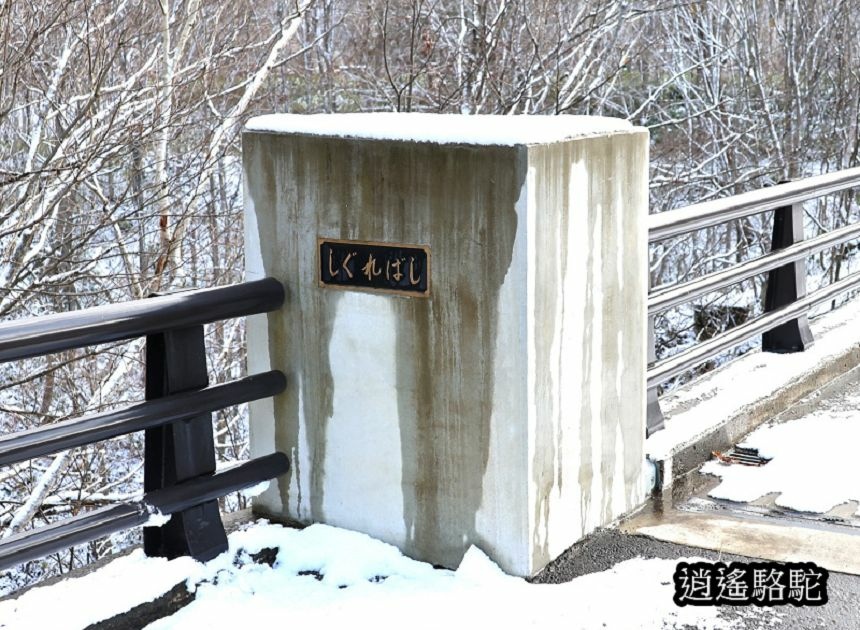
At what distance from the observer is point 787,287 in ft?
23.9

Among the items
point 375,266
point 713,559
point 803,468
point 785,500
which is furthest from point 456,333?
point 803,468

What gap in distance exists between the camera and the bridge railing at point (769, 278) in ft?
17.8

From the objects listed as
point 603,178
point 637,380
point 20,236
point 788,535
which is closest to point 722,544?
point 788,535

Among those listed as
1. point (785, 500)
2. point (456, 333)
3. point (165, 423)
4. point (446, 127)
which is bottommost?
point (785, 500)

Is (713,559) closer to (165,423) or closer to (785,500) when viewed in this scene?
(785,500)

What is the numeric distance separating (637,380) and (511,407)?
3.05ft

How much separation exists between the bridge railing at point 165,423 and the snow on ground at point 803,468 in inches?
87.0

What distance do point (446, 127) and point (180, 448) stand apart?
1.45 m

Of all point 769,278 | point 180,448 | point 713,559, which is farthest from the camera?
point 769,278

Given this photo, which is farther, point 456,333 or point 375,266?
point 375,266

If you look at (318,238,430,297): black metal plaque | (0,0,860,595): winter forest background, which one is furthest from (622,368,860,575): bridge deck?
(0,0,860,595): winter forest background

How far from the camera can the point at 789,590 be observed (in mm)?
3938

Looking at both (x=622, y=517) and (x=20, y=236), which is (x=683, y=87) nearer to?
(x=20, y=236)

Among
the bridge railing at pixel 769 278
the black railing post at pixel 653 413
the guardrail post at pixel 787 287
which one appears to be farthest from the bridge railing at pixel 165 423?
the guardrail post at pixel 787 287
